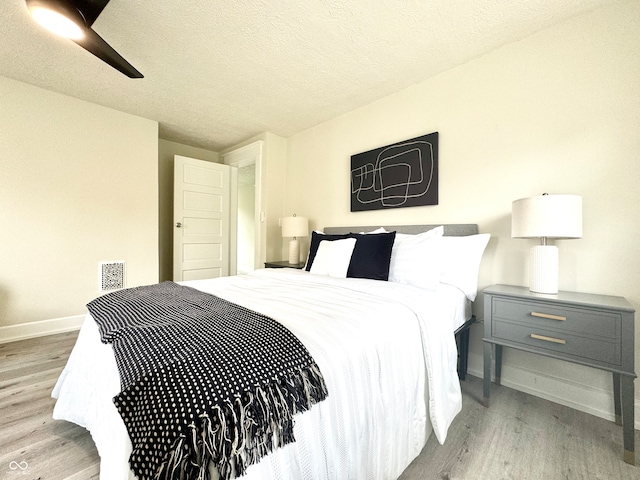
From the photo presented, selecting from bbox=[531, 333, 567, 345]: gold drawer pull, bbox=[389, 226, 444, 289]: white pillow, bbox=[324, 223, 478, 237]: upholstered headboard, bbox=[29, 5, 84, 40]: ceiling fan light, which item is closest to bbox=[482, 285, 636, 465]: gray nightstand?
bbox=[531, 333, 567, 345]: gold drawer pull

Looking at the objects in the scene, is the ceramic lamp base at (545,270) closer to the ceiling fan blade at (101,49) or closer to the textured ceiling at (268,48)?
the textured ceiling at (268,48)

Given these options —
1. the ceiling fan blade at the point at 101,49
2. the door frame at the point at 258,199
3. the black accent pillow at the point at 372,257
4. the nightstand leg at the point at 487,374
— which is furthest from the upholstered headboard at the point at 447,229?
the ceiling fan blade at the point at 101,49

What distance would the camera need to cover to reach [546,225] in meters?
1.51

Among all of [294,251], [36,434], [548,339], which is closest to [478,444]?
[548,339]

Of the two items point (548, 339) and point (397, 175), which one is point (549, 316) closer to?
point (548, 339)

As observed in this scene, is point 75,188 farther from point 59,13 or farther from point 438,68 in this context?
point 438,68

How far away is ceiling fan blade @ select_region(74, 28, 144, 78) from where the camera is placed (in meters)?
1.53

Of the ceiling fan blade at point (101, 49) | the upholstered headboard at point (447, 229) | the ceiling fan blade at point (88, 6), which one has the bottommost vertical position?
the upholstered headboard at point (447, 229)

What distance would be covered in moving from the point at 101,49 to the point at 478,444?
310cm

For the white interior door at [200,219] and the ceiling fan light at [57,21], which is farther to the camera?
the white interior door at [200,219]

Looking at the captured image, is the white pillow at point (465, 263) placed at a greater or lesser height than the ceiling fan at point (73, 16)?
lesser

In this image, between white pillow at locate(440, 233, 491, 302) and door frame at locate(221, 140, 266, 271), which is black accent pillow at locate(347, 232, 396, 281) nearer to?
white pillow at locate(440, 233, 491, 302)

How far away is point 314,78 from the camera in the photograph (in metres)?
2.44

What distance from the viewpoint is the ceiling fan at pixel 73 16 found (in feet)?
4.65
